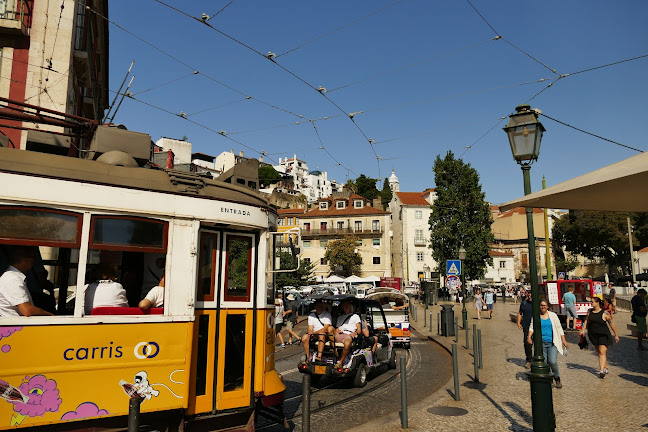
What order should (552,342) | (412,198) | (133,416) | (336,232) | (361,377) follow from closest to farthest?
(133,416)
(552,342)
(361,377)
(336,232)
(412,198)

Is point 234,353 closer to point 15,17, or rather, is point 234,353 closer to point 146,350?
point 146,350

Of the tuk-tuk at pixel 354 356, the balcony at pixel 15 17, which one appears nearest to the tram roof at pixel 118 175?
the tuk-tuk at pixel 354 356

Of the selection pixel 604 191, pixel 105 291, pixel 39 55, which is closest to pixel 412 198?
pixel 39 55

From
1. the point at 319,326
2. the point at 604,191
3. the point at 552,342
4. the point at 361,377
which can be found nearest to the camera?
the point at 604,191

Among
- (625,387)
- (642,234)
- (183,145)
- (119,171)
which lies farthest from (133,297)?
(642,234)

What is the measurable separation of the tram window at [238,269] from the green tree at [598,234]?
187 feet

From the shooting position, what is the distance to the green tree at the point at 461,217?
4372 cm

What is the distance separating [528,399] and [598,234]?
190 feet

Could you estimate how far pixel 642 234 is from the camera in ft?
186

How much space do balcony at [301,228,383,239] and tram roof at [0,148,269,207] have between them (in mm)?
59645

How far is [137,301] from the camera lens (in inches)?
219

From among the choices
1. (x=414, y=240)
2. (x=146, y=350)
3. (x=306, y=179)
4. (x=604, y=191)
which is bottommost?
(x=146, y=350)

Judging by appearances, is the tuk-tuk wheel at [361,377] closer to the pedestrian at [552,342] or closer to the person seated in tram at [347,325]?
the person seated in tram at [347,325]

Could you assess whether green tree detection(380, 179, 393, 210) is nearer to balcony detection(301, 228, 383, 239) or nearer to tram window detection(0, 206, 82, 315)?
balcony detection(301, 228, 383, 239)
